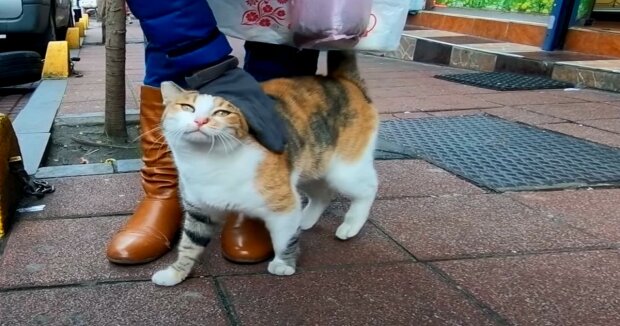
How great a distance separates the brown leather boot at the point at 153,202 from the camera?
1923 mm

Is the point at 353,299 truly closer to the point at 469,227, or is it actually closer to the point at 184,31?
the point at 469,227

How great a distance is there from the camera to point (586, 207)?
2.44m

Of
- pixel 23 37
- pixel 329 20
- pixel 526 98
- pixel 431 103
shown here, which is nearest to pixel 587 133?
pixel 526 98

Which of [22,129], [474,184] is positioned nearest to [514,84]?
[474,184]

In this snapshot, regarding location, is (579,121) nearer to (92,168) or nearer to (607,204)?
(607,204)

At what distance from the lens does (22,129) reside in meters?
3.39

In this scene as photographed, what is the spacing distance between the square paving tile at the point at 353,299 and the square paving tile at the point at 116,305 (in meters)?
0.09

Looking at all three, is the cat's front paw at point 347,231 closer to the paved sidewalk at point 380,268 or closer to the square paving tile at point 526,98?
the paved sidewalk at point 380,268

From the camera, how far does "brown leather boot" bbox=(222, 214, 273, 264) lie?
1906mm

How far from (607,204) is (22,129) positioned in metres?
3.00

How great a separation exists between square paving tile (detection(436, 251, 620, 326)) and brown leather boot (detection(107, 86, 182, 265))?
0.91m

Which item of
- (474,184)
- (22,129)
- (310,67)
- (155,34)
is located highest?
(155,34)

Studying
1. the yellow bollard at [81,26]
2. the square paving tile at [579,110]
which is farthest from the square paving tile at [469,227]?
the yellow bollard at [81,26]

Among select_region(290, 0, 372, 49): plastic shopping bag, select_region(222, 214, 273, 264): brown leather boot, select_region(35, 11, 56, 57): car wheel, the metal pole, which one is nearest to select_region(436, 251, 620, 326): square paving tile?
select_region(222, 214, 273, 264): brown leather boot
